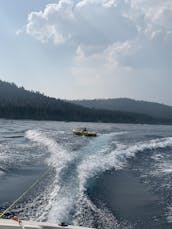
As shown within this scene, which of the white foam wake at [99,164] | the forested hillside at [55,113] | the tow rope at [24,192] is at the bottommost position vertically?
the tow rope at [24,192]

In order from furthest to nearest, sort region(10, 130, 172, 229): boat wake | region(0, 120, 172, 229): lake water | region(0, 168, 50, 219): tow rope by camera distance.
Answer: region(0, 120, 172, 229): lake water < region(0, 168, 50, 219): tow rope < region(10, 130, 172, 229): boat wake

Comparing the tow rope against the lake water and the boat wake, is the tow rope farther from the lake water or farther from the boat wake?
the boat wake

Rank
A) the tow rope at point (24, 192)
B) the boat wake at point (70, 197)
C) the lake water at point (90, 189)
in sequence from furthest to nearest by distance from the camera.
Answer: the lake water at point (90, 189) → the tow rope at point (24, 192) → the boat wake at point (70, 197)

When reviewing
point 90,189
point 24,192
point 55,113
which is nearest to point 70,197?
point 90,189

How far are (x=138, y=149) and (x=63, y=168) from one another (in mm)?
15414

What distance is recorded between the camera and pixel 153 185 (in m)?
18.2

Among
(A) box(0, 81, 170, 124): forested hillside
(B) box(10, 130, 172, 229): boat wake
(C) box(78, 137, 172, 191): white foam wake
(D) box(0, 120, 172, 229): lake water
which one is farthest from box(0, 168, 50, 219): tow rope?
(A) box(0, 81, 170, 124): forested hillside

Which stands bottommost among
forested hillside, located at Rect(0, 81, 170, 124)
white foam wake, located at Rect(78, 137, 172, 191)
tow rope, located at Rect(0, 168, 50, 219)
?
tow rope, located at Rect(0, 168, 50, 219)

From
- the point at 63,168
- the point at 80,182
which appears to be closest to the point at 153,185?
the point at 80,182

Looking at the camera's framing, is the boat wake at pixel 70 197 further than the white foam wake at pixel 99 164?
No

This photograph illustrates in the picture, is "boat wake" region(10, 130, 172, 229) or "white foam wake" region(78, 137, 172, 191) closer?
"boat wake" region(10, 130, 172, 229)

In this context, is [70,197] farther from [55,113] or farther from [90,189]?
[55,113]

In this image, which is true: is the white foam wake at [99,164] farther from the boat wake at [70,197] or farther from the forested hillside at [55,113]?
the forested hillside at [55,113]

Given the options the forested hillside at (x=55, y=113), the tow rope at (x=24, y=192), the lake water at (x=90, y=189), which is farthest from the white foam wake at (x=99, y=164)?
the forested hillside at (x=55, y=113)
